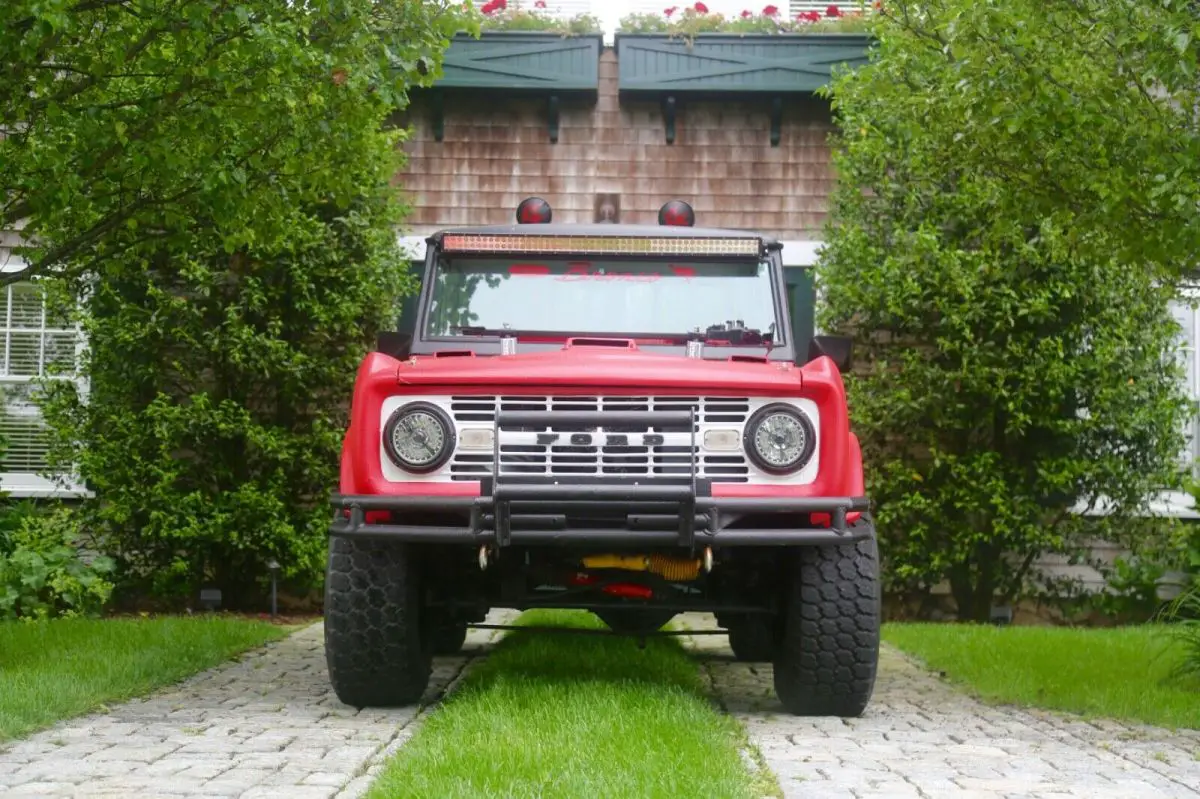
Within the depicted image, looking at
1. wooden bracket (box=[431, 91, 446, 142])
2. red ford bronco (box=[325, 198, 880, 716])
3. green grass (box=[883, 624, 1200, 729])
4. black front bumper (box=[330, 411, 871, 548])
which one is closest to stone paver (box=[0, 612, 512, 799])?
red ford bronco (box=[325, 198, 880, 716])

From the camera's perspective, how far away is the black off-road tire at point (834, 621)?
5898 millimetres

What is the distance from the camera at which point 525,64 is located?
12.0 meters

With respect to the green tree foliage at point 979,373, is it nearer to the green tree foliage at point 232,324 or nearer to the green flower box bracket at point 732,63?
the green flower box bracket at point 732,63

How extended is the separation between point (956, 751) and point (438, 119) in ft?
26.5

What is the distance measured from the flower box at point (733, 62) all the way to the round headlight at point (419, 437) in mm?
6894

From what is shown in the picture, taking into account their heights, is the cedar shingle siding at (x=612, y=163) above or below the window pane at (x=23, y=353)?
above

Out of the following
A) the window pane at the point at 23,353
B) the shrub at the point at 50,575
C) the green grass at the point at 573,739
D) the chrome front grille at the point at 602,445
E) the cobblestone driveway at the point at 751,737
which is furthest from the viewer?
the window pane at the point at 23,353

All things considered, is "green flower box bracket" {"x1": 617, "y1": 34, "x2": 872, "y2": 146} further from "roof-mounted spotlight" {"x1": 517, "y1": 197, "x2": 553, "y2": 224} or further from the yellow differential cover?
the yellow differential cover

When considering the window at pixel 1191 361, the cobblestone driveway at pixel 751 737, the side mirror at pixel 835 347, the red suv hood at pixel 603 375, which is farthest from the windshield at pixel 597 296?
the window at pixel 1191 361

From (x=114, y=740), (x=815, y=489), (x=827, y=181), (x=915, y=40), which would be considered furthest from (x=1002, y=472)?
(x=114, y=740)

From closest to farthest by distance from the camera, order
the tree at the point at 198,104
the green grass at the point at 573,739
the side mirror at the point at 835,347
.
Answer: the green grass at the point at 573,739, the side mirror at the point at 835,347, the tree at the point at 198,104

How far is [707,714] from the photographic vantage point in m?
5.79

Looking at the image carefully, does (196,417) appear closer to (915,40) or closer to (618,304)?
(618,304)

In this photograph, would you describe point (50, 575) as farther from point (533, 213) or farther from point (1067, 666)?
point (1067, 666)
